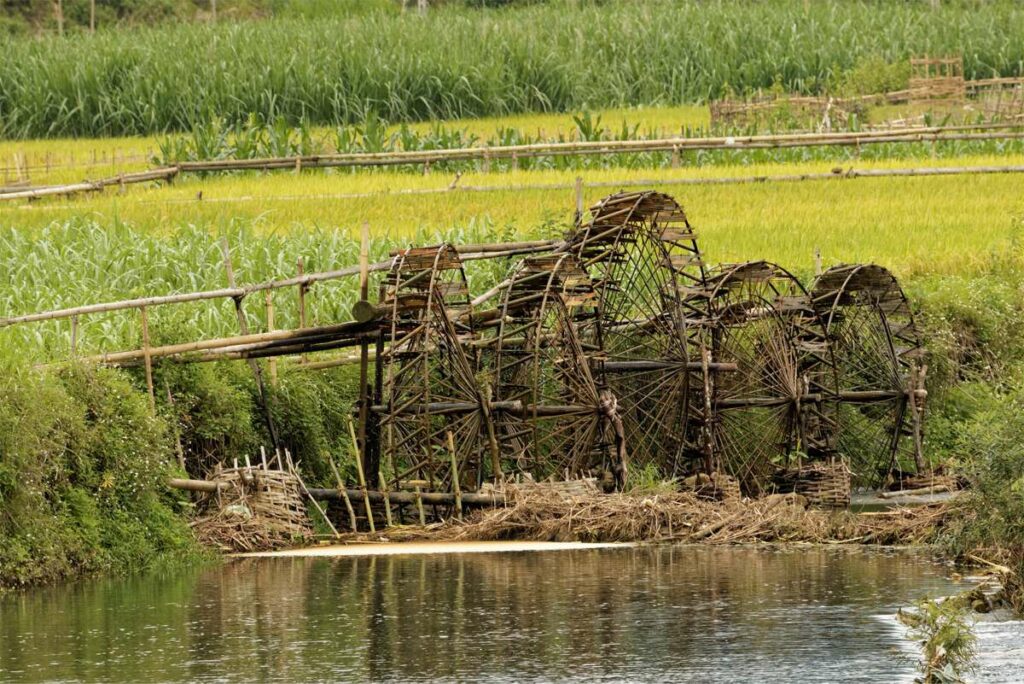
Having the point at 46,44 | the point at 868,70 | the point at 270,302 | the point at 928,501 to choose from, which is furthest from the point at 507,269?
the point at 46,44

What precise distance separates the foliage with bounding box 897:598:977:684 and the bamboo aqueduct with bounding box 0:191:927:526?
21.6 ft

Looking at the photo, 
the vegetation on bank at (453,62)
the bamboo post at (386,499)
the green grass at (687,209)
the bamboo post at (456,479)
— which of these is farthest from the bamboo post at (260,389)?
the vegetation on bank at (453,62)

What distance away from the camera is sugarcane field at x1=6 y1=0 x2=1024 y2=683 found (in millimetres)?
14688

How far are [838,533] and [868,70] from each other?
3021cm

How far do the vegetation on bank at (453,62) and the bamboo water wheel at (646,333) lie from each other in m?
21.8

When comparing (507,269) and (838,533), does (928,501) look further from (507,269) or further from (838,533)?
(507,269)

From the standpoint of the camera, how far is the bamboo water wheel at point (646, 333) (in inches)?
837

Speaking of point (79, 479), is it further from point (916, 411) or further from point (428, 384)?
point (916, 411)

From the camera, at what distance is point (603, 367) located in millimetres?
20828

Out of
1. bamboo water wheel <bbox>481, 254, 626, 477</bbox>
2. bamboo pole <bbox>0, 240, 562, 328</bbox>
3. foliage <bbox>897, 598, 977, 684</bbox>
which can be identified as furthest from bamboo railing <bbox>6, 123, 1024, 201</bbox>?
foliage <bbox>897, 598, 977, 684</bbox>

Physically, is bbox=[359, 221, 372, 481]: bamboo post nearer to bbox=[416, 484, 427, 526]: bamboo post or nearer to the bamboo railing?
bbox=[416, 484, 427, 526]: bamboo post

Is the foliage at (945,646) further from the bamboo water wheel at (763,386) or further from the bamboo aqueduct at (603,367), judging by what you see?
the bamboo water wheel at (763,386)

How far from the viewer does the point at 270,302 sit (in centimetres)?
2102

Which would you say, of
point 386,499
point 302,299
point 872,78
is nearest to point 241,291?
point 302,299
